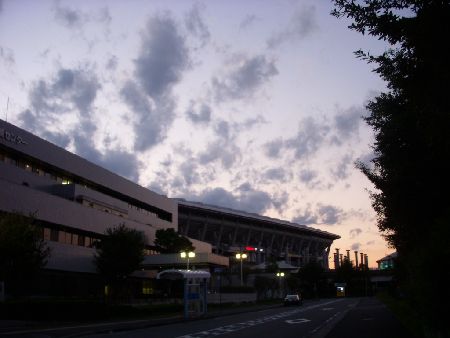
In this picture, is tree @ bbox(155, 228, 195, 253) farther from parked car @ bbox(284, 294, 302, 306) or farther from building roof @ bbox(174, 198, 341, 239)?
building roof @ bbox(174, 198, 341, 239)

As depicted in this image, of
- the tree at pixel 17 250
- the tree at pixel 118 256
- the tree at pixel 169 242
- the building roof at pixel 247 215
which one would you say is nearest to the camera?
the tree at pixel 17 250

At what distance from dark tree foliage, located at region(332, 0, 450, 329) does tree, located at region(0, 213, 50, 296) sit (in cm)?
2294

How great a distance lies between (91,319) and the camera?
96.8 feet

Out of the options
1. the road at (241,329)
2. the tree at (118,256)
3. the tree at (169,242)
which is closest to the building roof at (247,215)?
the tree at (169,242)

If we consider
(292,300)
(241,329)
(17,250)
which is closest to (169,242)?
(292,300)

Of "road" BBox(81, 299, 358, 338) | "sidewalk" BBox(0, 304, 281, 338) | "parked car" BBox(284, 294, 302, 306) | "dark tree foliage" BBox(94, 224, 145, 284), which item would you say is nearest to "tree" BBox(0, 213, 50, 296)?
"sidewalk" BBox(0, 304, 281, 338)

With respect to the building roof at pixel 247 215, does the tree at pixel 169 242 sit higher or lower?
lower

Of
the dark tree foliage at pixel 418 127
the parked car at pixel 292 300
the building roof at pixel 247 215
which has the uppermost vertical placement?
the building roof at pixel 247 215

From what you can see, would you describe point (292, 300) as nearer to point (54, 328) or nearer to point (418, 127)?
point (54, 328)

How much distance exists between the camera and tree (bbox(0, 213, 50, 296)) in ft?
106

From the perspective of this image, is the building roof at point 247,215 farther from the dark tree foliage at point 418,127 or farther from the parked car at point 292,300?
the dark tree foliage at point 418,127

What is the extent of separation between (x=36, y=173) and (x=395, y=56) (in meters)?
48.2

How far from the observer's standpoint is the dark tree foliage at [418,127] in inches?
253

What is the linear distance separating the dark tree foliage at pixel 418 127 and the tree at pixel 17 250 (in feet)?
75.3
